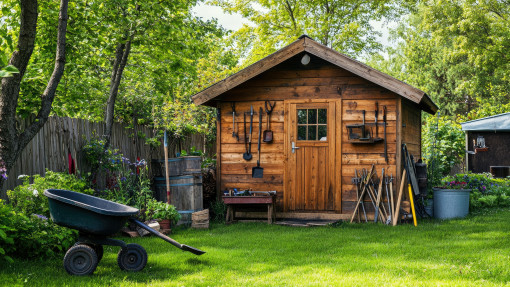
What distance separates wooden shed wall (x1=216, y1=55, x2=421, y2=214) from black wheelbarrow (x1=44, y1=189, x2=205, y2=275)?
4802 millimetres

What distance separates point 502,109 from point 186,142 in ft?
55.7

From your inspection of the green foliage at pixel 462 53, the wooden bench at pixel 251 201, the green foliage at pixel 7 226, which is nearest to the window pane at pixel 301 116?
the wooden bench at pixel 251 201

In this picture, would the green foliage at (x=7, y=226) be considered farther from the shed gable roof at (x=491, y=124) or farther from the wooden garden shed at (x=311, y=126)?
the shed gable roof at (x=491, y=124)

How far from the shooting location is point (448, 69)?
97.5ft

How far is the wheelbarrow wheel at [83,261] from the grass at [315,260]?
11 centimetres

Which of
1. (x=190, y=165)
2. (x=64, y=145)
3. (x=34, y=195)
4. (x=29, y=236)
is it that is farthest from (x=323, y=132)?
(x=29, y=236)

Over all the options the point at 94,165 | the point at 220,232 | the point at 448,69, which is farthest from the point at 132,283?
the point at 448,69

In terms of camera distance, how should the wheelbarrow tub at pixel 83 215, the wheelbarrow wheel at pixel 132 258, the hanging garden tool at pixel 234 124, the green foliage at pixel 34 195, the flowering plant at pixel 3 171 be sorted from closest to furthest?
1. the wheelbarrow tub at pixel 83 215
2. the wheelbarrow wheel at pixel 132 258
3. the flowering plant at pixel 3 171
4. the green foliage at pixel 34 195
5. the hanging garden tool at pixel 234 124

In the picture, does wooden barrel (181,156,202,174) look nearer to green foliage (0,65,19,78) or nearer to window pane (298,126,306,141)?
window pane (298,126,306,141)

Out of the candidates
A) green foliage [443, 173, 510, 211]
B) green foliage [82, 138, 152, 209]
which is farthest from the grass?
green foliage [443, 173, 510, 211]

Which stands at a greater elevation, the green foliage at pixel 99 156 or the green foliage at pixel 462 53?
the green foliage at pixel 462 53

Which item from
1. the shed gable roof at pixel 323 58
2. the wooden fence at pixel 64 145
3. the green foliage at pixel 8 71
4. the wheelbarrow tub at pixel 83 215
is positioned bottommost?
the wheelbarrow tub at pixel 83 215

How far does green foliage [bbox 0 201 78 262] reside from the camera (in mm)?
5340

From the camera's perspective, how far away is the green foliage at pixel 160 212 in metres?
8.06
